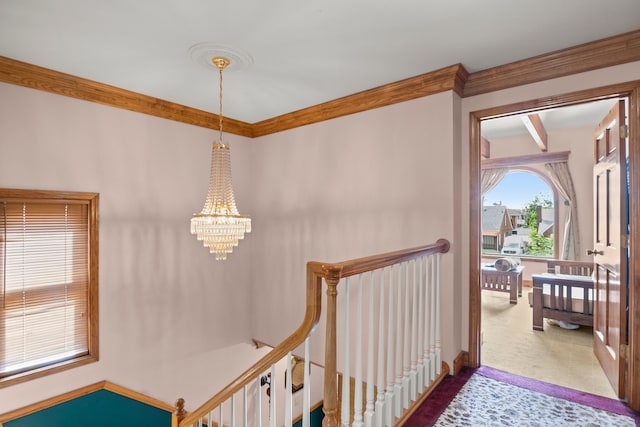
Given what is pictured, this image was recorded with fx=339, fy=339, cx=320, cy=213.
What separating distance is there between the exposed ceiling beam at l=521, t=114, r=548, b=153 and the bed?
1944mm

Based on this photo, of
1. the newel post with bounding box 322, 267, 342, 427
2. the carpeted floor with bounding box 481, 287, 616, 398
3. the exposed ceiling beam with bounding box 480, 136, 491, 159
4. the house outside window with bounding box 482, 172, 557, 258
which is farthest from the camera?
the house outside window with bounding box 482, 172, 557, 258

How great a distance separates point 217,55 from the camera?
2.38 m

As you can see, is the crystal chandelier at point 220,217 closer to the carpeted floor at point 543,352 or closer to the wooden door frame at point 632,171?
the wooden door frame at point 632,171

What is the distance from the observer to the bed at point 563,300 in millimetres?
3854

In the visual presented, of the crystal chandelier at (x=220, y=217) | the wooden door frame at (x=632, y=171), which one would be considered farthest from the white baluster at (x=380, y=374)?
the wooden door frame at (x=632, y=171)

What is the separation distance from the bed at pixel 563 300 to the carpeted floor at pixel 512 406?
1.96m

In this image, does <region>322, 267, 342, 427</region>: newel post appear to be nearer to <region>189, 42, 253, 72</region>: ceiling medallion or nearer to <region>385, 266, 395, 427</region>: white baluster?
<region>385, 266, 395, 427</region>: white baluster

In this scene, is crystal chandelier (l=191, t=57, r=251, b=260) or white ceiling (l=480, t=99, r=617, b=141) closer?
crystal chandelier (l=191, t=57, r=251, b=260)

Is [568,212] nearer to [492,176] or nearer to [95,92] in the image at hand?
[492,176]

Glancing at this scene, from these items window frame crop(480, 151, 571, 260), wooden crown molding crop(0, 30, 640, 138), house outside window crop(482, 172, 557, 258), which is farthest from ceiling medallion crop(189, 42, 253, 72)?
house outside window crop(482, 172, 557, 258)

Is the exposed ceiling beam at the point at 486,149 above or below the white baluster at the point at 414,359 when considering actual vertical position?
above

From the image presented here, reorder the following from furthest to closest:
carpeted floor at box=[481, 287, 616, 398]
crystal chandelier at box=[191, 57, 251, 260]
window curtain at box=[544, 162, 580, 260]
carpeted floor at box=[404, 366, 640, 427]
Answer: window curtain at box=[544, 162, 580, 260], carpeted floor at box=[481, 287, 616, 398], crystal chandelier at box=[191, 57, 251, 260], carpeted floor at box=[404, 366, 640, 427]

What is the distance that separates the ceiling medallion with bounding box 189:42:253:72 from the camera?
2.27 m

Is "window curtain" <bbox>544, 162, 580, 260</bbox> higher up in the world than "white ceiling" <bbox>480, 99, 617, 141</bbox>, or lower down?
lower down
